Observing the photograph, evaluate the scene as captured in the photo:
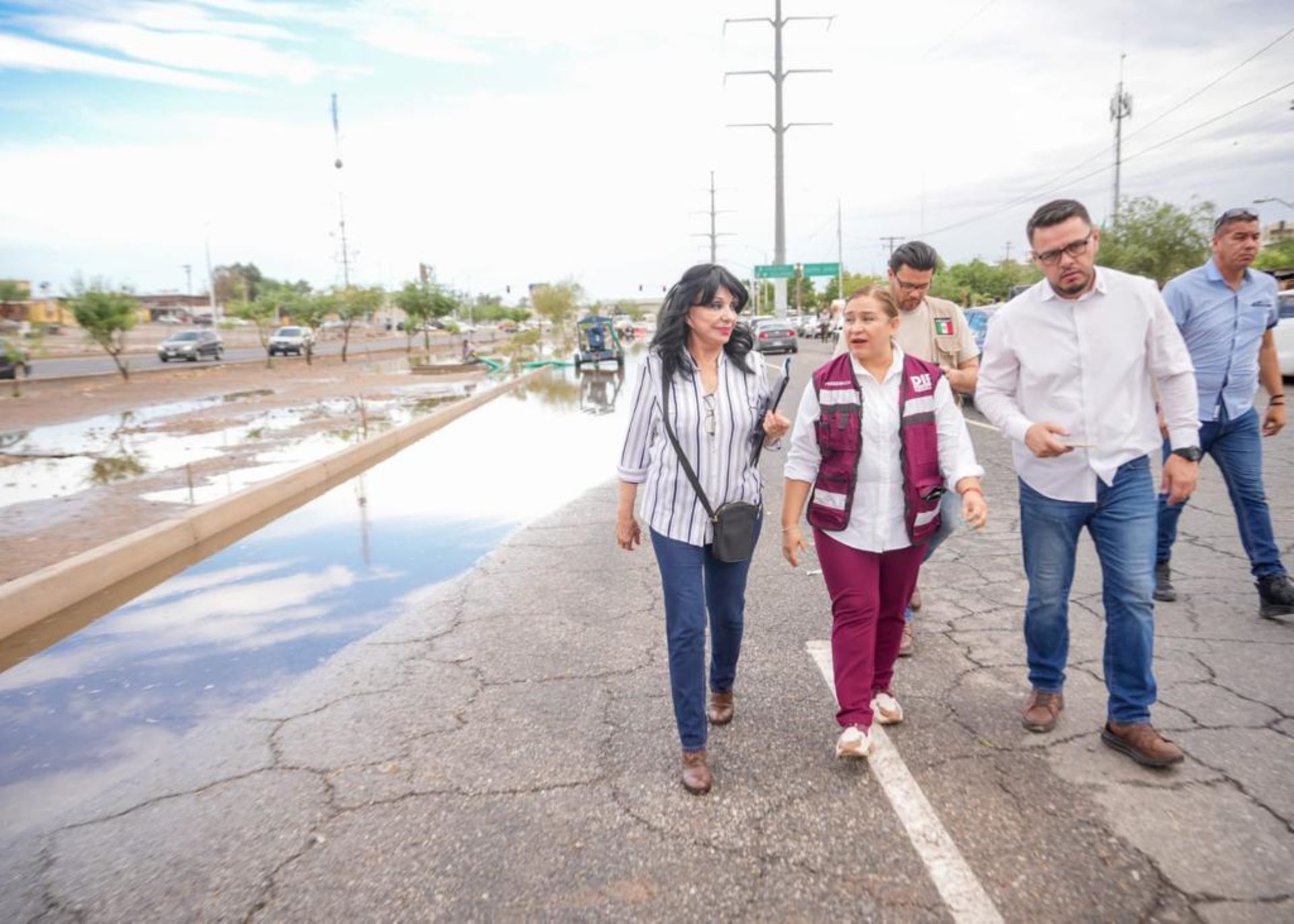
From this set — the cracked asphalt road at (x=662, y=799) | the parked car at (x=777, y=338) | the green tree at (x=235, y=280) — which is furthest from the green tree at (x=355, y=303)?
the green tree at (x=235, y=280)

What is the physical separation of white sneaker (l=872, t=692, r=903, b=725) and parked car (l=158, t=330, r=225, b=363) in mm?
→ 38013

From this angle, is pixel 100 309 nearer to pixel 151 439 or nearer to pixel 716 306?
pixel 151 439

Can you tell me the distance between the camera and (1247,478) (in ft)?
14.4

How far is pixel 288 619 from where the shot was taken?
5105mm

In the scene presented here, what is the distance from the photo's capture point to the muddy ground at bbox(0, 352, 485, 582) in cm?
729

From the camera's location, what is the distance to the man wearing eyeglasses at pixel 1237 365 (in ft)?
14.0

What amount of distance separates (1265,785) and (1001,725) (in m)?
0.86

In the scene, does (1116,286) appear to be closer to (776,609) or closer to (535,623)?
→ (776,609)

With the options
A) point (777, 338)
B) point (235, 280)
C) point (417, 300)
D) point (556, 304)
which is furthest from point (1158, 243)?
point (235, 280)

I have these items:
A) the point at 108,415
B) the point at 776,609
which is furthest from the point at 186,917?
the point at 108,415

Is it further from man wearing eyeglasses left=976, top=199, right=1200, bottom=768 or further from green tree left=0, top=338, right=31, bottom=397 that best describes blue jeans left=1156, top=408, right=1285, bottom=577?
green tree left=0, top=338, right=31, bottom=397

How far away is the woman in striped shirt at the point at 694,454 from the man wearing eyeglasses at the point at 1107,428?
1.05 metres

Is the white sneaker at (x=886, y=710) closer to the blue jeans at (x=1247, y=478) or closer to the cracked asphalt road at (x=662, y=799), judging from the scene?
the cracked asphalt road at (x=662, y=799)

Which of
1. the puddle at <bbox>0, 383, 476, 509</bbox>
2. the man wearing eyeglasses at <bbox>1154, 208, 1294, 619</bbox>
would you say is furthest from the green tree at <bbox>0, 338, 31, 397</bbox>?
the man wearing eyeglasses at <bbox>1154, 208, 1294, 619</bbox>
